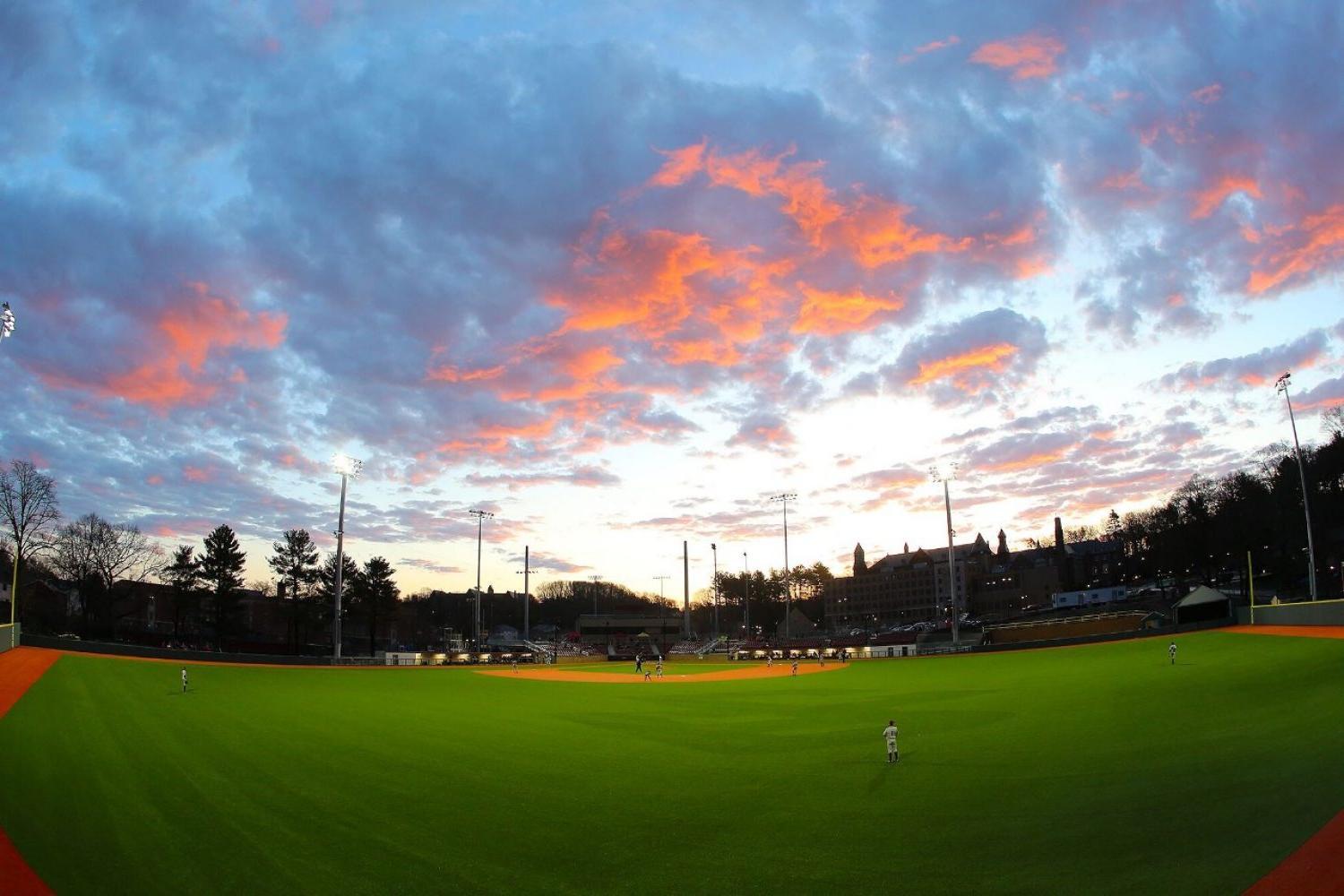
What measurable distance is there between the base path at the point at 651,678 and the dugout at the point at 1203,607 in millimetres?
27264

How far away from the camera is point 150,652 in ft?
180

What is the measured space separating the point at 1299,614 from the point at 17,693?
6541 centimetres

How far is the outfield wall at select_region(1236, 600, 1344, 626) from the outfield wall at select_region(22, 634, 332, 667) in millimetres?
67514

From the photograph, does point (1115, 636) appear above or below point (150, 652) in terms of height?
below

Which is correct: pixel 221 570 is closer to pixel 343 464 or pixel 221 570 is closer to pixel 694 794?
pixel 343 464

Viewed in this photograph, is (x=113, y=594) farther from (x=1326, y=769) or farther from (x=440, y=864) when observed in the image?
(x=1326, y=769)

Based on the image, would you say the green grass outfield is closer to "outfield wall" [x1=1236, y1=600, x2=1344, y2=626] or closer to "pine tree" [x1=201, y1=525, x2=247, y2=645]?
"outfield wall" [x1=1236, y1=600, x2=1344, y2=626]

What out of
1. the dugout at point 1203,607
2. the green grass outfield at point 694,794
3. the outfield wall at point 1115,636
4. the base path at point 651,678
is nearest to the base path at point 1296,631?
the outfield wall at point 1115,636

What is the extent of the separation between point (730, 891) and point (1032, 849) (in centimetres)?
456

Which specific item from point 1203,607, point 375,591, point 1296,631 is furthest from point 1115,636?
point 375,591

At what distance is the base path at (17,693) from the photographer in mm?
11070

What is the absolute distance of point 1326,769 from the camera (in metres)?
14.3

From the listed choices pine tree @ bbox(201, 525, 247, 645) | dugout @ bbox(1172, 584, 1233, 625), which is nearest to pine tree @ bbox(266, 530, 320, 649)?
pine tree @ bbox(201, 525, 247, 645)

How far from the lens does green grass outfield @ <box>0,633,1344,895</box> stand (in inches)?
429
